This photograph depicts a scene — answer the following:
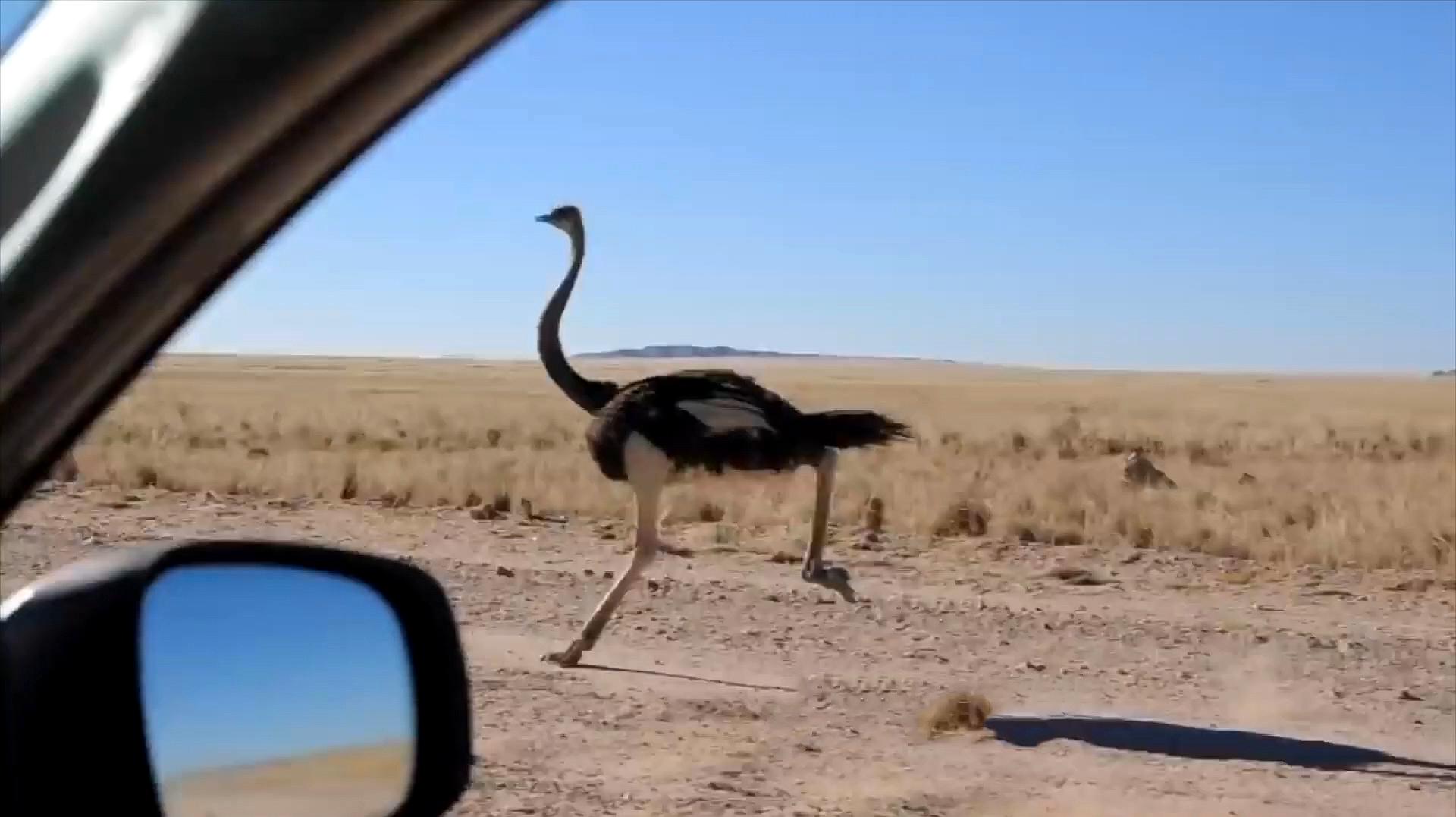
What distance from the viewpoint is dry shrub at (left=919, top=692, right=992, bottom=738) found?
27.3 feet

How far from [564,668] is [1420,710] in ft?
13.9

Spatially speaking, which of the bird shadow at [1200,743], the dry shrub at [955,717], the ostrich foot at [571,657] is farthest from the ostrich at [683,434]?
the bird shadow at [1200,743]

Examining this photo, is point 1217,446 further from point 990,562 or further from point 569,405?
point 569,405

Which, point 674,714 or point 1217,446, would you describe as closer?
point 674,714

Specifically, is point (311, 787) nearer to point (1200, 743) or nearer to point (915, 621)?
point (1200, 743)

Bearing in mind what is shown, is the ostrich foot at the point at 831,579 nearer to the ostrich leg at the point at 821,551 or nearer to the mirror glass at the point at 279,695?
the ostrich leg at the point at 821,551

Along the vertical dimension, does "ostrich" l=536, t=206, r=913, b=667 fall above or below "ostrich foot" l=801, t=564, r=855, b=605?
above

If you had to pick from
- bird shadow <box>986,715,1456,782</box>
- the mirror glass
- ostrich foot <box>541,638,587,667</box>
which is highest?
the mirror glass

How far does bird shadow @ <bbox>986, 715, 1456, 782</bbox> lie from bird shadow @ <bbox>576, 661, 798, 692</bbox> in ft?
3.90

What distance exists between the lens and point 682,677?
945cm

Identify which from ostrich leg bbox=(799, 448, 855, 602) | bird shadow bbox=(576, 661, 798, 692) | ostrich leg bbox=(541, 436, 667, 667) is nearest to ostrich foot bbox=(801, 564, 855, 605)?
ostrich leg bbox=(799, 448, 855, 602)

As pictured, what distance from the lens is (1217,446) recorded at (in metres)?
37.4

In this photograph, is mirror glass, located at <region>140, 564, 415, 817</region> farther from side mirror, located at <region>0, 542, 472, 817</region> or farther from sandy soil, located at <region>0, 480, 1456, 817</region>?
sandy soil, located at <region>0, 480, 1456, 817</region>

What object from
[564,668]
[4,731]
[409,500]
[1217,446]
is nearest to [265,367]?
[1217,446]
